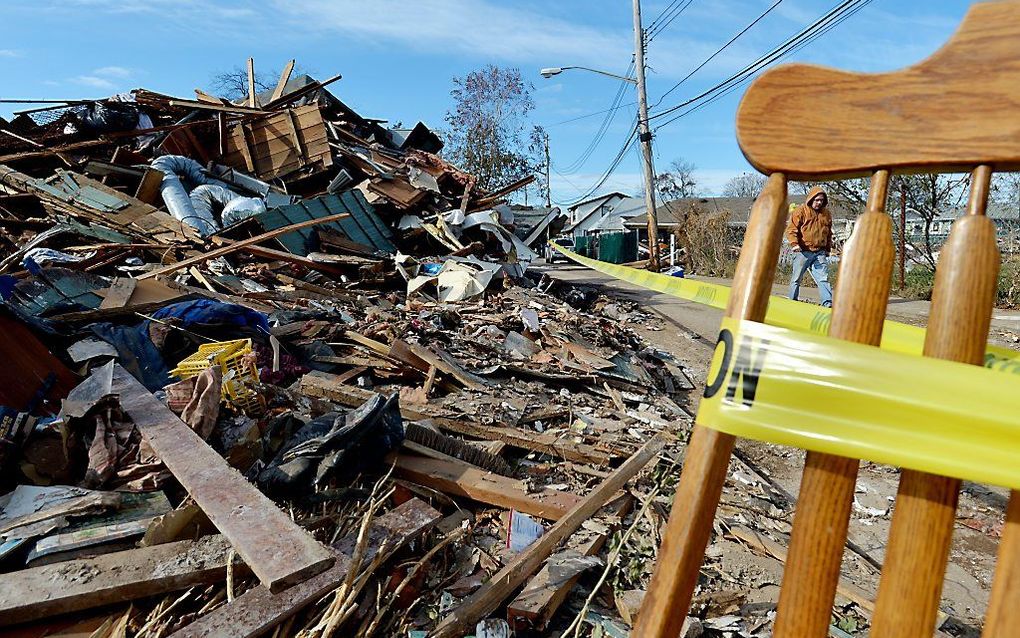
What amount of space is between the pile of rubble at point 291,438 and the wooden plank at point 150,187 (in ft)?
2.28

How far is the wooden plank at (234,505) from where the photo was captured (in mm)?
2141

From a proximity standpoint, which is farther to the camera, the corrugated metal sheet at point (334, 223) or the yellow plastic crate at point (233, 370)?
the corrugated metal sheet at point (334, 223)

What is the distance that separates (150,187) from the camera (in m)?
11.4

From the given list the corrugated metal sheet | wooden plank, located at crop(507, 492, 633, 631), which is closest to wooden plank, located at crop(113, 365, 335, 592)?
wooden plank, located at crop(507, 492, 633, 631)

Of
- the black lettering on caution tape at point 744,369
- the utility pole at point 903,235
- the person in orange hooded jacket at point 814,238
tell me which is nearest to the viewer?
the black lettering on caution tape at point 744,369

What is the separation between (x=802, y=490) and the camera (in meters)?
0.91

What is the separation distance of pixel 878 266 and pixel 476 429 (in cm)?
393

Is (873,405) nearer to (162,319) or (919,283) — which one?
(162,319)

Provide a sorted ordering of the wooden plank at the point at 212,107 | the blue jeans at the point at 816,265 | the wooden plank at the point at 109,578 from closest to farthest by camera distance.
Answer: the wooden plank at the point at 109,578, the blue jeans at the point at 816,265, the wooden plank at the point at 212,107

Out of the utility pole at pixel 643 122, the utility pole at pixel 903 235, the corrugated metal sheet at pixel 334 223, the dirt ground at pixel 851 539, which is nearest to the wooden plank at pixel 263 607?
the dirt ground at pixel 851 539

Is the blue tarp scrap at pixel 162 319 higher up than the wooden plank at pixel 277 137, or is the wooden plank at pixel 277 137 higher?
the wooden plank at pixel 277 137

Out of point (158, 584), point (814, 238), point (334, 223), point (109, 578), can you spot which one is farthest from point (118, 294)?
point (814, 238)

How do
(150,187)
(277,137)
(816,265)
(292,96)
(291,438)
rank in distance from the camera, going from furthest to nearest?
(292,96) → (277,137) → (150,187) → (816,265) → (291,438)

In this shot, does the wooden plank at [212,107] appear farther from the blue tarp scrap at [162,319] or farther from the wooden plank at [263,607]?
the wooden plank at [263,607]
